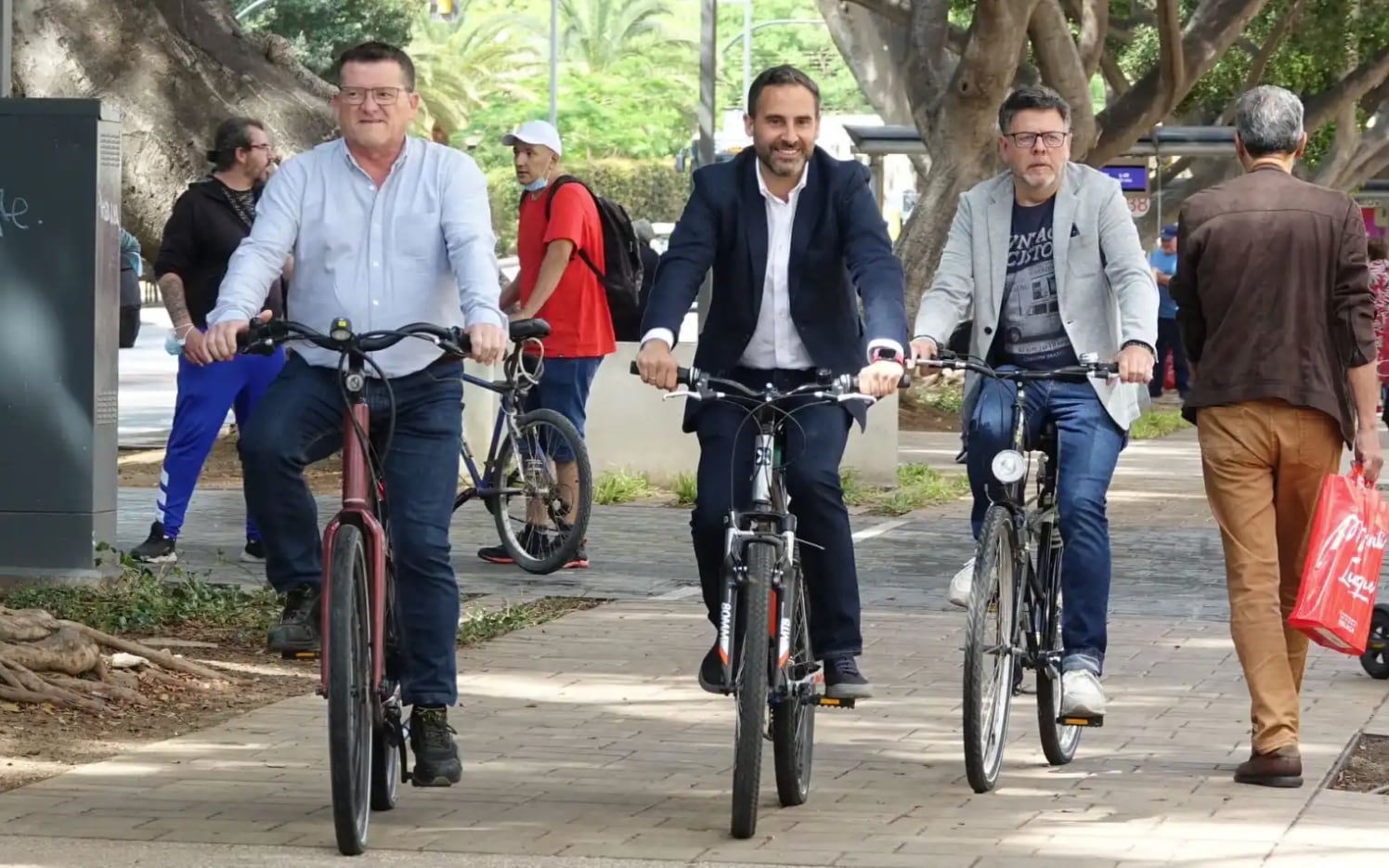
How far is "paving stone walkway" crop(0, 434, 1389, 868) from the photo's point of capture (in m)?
5.71

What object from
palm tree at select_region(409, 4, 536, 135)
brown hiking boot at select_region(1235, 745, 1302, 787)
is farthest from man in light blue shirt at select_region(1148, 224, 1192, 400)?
palm tree at select_region(409, 4, 536, 135)

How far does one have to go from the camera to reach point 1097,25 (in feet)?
80.2

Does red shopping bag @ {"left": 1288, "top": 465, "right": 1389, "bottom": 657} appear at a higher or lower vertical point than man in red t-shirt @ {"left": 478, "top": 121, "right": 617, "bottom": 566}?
lower

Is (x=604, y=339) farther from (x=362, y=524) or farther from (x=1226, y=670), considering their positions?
(x=362, y=524)

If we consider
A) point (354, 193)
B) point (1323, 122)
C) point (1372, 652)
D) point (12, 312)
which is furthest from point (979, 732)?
point (1323, 122)

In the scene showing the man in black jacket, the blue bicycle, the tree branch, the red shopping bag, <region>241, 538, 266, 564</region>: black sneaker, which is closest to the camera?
the red shopping bag

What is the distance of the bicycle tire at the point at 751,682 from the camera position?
567 cm

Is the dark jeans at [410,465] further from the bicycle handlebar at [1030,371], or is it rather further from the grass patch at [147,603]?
the grass patch at [147,603]

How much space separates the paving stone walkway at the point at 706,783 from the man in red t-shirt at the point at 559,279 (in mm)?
1852

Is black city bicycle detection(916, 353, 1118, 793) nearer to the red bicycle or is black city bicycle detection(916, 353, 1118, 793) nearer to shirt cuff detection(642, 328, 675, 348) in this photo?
shirt cuff detection(642, 328, 675, 348)

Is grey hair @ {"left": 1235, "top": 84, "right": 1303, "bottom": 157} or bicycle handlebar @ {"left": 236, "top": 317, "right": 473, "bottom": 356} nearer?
bicycle handlebar @ {"left": 236, "top": 317, "right": 473, "bottom": 356}

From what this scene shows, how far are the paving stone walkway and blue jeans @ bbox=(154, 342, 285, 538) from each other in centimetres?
212

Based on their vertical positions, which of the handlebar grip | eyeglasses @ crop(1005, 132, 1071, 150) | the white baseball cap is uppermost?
the white baseball cap

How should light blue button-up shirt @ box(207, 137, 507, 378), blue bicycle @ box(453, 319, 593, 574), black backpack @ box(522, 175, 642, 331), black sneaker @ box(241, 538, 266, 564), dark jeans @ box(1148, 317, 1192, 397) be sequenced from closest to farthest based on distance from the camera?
light blue button-up shirt @ box(207, 137, 507, 378)
blue bicycle @ box(453, 319, 593, 574)
black sneaker @ box(241, 538, 266, 564)
black backpack @ box(522, 175, 642, 331)
dark jeans @ box(1148, 317, 1192, 397)
